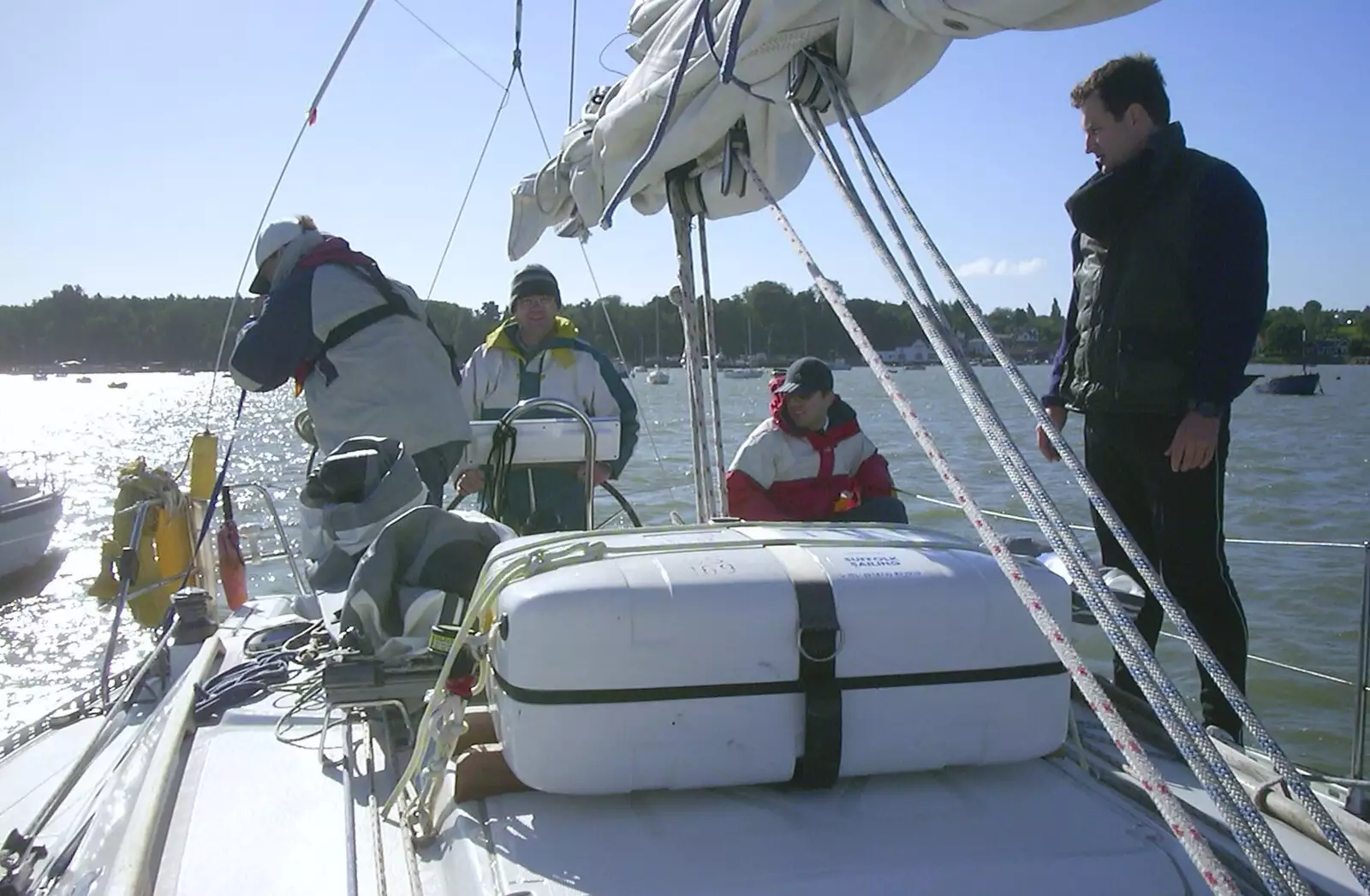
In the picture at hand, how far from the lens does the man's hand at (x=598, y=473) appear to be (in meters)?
4.24

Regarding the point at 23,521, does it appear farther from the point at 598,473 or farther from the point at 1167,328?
A: the point at 1167,328

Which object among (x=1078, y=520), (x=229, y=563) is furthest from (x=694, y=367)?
(x=1078, y=520)

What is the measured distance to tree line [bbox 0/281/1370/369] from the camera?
19.6 feet

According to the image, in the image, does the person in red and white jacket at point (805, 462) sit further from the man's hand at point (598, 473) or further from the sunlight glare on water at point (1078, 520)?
the sunlight glare on water at point (1078, 520)

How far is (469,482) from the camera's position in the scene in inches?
173

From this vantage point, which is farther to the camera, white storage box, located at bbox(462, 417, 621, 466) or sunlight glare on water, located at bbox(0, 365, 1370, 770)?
sunlight glare on water, located at bbox(0, 365, 1370, 770)

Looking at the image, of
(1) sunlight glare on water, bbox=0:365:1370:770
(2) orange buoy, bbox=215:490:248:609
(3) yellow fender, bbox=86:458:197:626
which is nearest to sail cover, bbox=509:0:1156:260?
(1) sunlight glare on water, bbox=0:365:1370:770

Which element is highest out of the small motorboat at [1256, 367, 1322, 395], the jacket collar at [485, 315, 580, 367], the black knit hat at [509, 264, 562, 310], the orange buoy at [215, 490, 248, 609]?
the black knit hat at [509, 264, 562, 310]

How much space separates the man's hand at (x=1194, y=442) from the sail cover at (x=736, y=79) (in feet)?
3.12

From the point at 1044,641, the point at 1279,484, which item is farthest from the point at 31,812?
the point at 1279,484

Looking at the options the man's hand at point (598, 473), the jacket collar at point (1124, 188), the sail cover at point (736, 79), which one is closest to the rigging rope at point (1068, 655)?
the sail cover at point (736, 79)

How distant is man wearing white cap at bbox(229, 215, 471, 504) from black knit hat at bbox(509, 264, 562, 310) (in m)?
1.00

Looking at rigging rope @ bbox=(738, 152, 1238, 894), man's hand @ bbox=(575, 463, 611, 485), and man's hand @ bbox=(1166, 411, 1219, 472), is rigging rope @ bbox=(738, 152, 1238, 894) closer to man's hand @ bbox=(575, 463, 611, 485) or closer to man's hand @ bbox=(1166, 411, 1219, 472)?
man's hand @ bbox=(1166, 411, 1219, 472)

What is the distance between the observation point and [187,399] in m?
84.7
